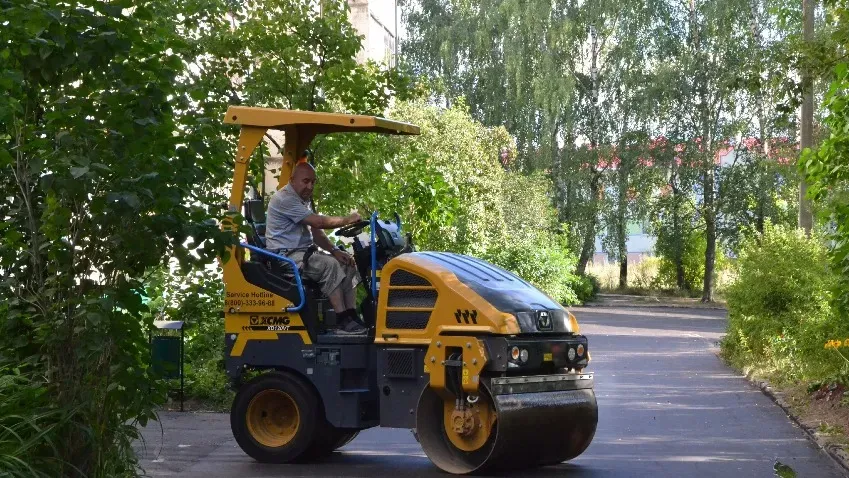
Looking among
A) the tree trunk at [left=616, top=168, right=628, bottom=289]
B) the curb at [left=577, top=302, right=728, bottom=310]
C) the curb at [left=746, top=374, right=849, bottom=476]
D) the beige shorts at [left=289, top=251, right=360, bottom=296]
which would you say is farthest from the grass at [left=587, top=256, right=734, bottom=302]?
the beige shorts at [left=289, top=251, right=360, bottom=296]

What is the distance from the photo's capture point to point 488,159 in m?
41.2

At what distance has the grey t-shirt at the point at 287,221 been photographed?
42.0 ft

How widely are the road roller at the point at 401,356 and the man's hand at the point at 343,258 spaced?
0.32ft

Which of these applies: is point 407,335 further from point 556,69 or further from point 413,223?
point 556,69

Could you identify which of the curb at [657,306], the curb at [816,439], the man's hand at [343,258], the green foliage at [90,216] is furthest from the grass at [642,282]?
the green foliage at [90,216]

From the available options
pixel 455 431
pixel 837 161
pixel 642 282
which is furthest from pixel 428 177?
pixel 642 282

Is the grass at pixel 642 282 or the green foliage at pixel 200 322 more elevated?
the grass at pixel 642 282

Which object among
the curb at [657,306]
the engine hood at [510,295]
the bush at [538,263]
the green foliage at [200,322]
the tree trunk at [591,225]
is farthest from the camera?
the tree trunk at [591,225]

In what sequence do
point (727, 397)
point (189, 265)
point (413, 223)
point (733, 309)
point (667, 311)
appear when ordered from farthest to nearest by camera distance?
point (667, 311) < point (413, 223) < point (733, 309) < point (727, 397) < point (189, 265)

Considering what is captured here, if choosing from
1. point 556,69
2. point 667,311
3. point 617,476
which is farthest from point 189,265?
point 556,69

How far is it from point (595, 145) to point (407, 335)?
149 feet

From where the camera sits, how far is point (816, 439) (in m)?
13.7

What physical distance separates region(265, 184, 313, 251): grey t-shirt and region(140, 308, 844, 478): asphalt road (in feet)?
6.43

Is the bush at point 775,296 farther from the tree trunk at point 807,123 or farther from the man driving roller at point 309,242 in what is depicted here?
the man driving roller at point 309,242
